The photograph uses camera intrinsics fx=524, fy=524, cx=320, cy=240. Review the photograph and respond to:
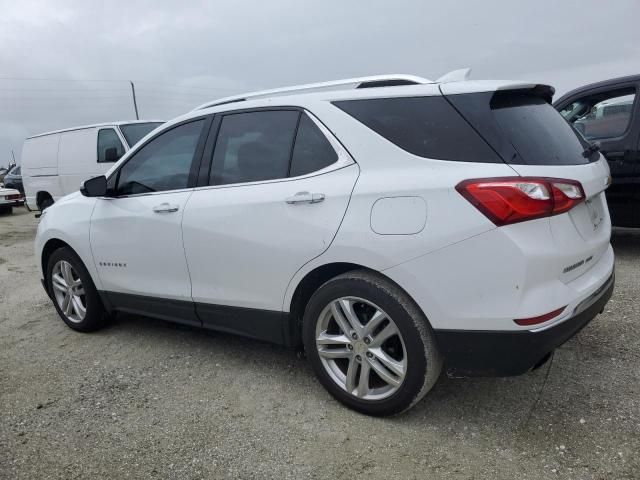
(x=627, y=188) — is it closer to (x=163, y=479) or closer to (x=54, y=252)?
(x=163, y=479)

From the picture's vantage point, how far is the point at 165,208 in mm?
3363

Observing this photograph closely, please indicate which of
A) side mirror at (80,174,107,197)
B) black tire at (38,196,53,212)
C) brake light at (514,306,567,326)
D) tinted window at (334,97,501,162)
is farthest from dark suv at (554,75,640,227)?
black tire at (38,196,53,212)

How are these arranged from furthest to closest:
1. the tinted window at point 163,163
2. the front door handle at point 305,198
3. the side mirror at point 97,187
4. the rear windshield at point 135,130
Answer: the rear windshield at point 135,130
the side mirror at point 97,187
the tinted window at point 163,163
the front door handle at point 305,198

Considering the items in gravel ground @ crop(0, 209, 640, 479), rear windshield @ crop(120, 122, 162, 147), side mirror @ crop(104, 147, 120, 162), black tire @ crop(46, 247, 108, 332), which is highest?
rear windshield @ crop(120, 122, 162, 147)

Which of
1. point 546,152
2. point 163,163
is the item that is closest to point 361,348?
point 546,152

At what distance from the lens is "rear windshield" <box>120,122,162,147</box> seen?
30.4 feet

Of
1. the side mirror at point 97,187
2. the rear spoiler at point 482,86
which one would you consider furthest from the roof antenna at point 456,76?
the side mirror at point 97,187

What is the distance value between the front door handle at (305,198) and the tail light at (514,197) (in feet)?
2.36

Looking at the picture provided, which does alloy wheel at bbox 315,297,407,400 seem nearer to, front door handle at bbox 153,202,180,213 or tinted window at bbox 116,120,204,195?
front door handle at bbox 153,202,180,213

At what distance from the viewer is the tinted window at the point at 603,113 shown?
5.49 metres

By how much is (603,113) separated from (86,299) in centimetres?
551

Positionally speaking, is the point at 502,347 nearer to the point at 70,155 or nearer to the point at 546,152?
the point at 546,152

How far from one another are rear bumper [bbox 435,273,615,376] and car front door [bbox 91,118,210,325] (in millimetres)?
1743

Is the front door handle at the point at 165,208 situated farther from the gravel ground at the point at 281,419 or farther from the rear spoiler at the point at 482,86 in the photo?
the rear spoiler at the point at 482,86
